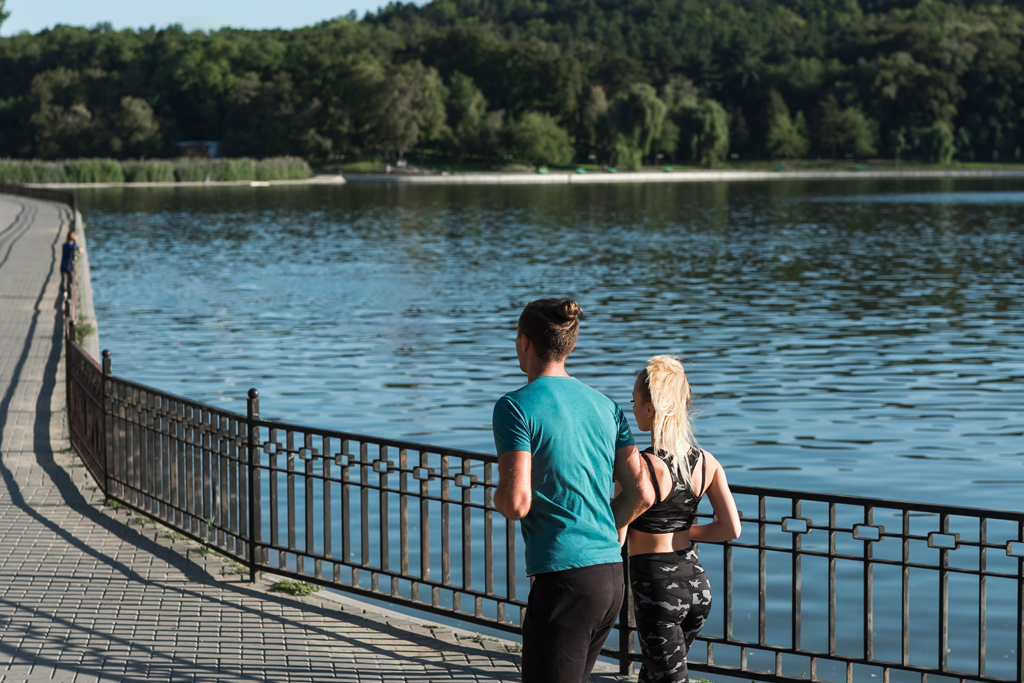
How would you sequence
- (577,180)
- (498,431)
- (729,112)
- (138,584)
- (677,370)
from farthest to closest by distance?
(729,112) < (577,180) < (138,584) < (677,370) < (498,431)

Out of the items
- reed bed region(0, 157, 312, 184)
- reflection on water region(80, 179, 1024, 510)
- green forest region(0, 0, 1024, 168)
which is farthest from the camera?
green forest region(0, 0, 1024, 168)

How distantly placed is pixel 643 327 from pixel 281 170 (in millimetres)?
101842

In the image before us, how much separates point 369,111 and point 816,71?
6758 centimetres

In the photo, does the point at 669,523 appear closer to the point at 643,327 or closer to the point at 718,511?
the point at 718,511

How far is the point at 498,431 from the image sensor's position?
154 inches

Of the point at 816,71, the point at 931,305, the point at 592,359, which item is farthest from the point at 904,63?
the point at 592,359

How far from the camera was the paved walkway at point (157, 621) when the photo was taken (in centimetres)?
579

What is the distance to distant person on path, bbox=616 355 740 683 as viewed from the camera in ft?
14.4

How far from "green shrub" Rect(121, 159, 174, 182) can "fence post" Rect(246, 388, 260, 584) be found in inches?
4312

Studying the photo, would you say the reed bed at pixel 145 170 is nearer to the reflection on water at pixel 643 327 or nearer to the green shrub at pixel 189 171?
the green shrub at pixel 189 171

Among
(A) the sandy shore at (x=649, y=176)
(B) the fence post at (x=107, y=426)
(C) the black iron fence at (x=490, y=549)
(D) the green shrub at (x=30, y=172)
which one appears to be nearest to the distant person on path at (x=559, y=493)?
(C) the black iron fence at (x=490, y=549)

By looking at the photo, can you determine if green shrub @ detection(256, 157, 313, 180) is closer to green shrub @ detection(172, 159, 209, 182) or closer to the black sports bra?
green shrub @ detection(172, 159, 209, 182)

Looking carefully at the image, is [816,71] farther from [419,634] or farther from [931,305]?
[419,634]

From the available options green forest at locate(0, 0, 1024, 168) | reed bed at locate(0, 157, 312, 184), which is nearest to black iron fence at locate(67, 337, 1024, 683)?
reed bed at locate(0, 157, 312, 184)
